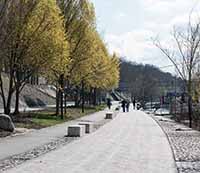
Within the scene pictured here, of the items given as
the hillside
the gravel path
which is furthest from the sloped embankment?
the gravel path

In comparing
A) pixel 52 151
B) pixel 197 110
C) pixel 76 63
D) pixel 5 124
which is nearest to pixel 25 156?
pixel 52 151

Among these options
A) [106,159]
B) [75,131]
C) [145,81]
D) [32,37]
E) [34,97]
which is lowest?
[106,159]

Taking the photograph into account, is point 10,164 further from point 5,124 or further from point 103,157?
point 5,124

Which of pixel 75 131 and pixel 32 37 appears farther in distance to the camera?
pixel 32 37

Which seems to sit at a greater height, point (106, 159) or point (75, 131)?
point (75, 131)

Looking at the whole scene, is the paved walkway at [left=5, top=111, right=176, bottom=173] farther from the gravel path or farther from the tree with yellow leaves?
the tree with yellow leaves

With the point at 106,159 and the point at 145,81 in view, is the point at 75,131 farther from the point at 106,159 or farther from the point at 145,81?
the point at 145,81

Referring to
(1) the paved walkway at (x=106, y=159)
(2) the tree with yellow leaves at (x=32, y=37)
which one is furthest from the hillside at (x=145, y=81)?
(1) the paved walkway at (x=106, y=159)

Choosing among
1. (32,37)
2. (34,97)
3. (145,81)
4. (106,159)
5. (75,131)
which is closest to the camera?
(106,159)

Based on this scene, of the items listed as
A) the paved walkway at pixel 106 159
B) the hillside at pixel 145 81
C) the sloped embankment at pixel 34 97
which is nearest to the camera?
the paved walkway at pixel 106 159

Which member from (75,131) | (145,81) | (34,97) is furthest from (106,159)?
(145,81)

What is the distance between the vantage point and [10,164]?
14312 millimetres

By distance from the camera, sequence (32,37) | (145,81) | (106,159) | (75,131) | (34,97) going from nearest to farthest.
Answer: (106,159)
(75,131)
(32,37)
(34,97)
(145,81)

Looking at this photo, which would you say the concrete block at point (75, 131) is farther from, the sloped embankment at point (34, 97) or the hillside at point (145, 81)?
the hillside at point (145, 81)
